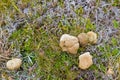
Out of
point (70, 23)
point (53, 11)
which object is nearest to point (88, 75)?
point (70, 23)

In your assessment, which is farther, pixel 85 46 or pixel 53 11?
pixel 53 11

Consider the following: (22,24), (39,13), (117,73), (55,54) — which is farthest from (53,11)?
(117,73)

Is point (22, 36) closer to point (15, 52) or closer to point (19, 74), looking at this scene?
→ point (15, 52)

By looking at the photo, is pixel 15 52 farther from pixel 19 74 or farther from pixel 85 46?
pixel 85 46

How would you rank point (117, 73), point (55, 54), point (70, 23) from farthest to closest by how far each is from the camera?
point (70, 23), point (55, 54), point (117, 73)

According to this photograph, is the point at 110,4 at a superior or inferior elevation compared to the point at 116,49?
superior

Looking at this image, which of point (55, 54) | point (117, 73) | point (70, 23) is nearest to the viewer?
point (117, 73)
